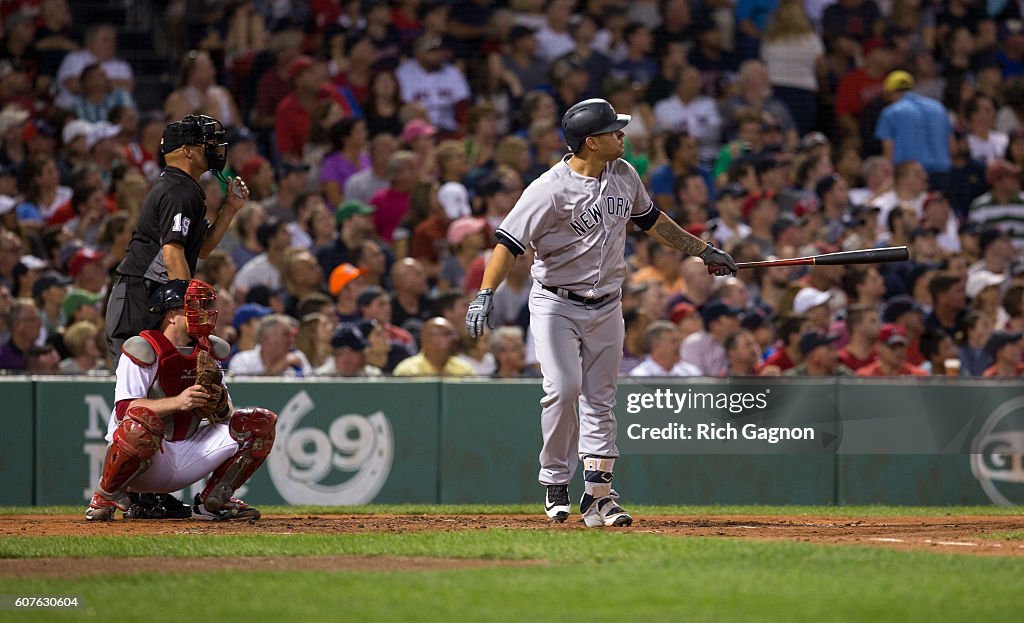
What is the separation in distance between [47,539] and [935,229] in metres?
9.13

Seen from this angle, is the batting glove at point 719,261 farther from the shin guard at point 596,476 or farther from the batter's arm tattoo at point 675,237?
the shin guard at point 596,476

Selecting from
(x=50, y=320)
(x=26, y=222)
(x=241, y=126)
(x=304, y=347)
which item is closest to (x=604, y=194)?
(x=304, y=347)

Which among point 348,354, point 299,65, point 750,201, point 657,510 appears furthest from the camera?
point 299,65

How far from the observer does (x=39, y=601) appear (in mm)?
5656

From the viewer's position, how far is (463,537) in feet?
24.0

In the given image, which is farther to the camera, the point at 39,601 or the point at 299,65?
the point at 299,65

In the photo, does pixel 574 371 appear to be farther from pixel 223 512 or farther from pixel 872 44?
pixel 872 44

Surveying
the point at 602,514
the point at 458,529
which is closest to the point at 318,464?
the point at 458,529

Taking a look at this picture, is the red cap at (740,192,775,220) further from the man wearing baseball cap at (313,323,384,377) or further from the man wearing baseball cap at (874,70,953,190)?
the man wearing baseball cap at (313,323,384,377)

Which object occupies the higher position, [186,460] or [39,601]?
[186,460]

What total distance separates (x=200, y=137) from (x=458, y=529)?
234cm

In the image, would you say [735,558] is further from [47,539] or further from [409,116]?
[409,116]

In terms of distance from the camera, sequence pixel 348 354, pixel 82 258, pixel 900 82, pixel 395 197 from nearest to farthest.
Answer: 1. pixel 348 354
2. pixel 82 258
3. pixel 395 197
4. pixel 900 82

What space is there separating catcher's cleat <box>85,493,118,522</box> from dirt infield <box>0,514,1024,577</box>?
0.05 meters
